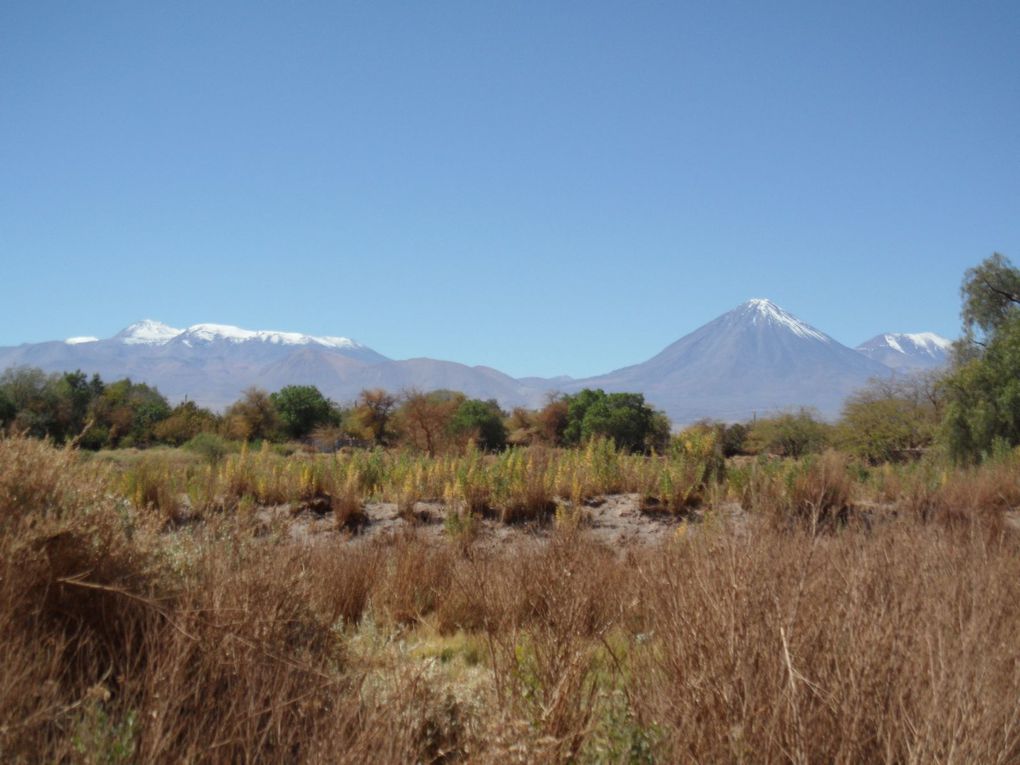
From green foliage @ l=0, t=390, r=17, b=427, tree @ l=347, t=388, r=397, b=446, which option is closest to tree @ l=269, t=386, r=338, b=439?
tree @ l=347, t=388, r=397, b=446

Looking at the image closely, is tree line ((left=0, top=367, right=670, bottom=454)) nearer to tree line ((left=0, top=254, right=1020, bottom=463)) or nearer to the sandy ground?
tree line ((left=0, top=254, right=1020, bottom=463))

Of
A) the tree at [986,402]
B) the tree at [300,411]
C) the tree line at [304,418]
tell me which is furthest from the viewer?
the tree at [300,411]

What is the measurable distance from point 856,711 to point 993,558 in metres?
4.27

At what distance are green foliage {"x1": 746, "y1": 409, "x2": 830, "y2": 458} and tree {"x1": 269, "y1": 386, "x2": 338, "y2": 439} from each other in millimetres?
18993

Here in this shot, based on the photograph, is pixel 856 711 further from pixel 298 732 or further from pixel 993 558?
pixel 993 558

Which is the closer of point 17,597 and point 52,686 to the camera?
point 52,686

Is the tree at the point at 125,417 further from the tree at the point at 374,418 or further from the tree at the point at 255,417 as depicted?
the tree at the point at 374,418

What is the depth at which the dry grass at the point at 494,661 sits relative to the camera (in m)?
2.86

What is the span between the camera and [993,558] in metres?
6.28

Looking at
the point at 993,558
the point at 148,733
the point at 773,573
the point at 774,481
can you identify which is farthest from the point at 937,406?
the point at 148,733

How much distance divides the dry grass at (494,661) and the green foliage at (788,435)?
30.8 metres

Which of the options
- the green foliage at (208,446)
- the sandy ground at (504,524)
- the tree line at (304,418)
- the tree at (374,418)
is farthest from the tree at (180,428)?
the sandy ground at (504,524)

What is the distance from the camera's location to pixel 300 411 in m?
33.8

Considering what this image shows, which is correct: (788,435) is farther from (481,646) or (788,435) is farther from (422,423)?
(481,646)
